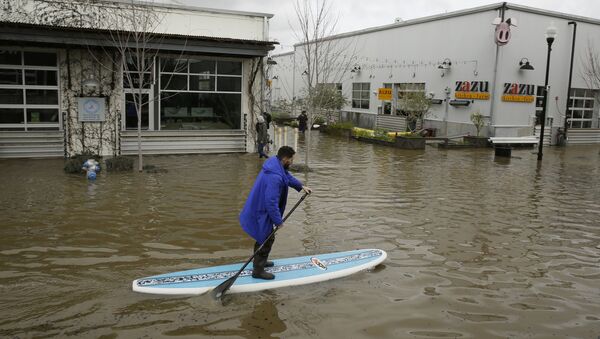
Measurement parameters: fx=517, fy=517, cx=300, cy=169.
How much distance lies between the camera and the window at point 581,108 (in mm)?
25109

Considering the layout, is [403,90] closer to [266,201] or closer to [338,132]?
[338,132]

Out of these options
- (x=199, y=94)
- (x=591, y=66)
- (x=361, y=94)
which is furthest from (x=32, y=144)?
(x=591, y=66)

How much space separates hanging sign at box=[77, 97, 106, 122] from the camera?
1542 centimetres

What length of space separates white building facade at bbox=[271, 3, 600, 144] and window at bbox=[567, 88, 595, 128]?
5 cm

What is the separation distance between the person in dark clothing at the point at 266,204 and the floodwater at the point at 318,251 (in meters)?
0.47

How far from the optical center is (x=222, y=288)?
5547 millimetres

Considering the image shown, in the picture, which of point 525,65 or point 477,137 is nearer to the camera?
point 525,65

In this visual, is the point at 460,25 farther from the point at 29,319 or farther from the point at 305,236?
the point at 29,319

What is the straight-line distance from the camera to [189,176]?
1277 cm

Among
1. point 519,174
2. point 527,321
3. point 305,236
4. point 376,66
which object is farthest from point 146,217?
point 376,66

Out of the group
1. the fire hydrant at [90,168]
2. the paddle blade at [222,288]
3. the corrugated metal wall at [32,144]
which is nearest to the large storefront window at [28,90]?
the corrugated metal wall at [32,144]

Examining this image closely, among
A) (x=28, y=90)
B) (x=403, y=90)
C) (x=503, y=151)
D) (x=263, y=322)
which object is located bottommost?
(x=263, y=322)

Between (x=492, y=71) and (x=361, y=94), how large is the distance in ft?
35.8

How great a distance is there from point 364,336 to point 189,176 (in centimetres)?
872
